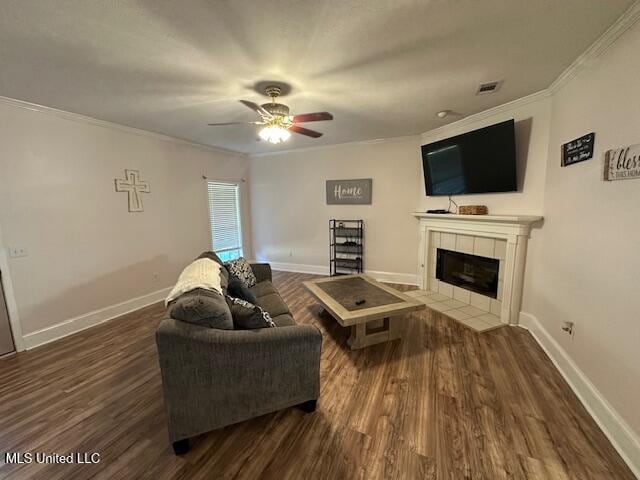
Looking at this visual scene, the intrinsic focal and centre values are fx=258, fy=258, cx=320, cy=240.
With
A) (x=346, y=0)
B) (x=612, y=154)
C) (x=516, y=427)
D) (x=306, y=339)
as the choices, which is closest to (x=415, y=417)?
(x=516, y=427)

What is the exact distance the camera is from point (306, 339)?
5.82 ft

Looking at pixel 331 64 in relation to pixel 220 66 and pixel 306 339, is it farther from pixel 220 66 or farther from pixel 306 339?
pixel 306 339

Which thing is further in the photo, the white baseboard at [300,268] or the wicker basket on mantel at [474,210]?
the white baseboard at [300,268]

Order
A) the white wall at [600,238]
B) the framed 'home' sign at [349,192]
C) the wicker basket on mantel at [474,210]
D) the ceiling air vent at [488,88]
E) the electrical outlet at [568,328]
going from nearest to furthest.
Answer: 1. the white wall at [600,238]
2. the electrical outlet at [568,328]
3. the ceiling air vent at [488,88]
4. the wicker basket on mantel at [474,210]
5. the framed 'home' sign at [349,192]

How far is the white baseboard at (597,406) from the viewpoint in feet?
4.99

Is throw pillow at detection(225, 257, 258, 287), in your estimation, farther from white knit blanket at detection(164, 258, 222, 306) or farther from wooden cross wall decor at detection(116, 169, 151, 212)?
wooden cross wall decor at detection(116, 169, 151, 212)

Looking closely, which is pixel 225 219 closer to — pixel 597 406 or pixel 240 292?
pixel 240 292

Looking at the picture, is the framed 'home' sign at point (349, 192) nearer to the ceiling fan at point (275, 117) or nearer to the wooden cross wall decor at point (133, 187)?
the ceiling fan at point (275, 117)

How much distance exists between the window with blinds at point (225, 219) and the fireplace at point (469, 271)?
4.10 m

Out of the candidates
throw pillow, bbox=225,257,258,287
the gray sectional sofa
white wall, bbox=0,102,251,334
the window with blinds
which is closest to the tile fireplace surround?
the gray sectional sofa

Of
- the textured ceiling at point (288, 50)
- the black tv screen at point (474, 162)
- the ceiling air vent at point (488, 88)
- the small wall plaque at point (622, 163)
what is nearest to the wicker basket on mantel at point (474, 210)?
the black tv screen at point (474, 162)

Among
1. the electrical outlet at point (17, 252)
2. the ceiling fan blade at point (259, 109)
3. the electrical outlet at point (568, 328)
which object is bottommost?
the electrical outlet at point (568, 328)

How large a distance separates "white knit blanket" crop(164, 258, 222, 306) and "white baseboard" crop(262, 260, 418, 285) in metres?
3.21

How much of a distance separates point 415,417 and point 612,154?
7.57 ft
